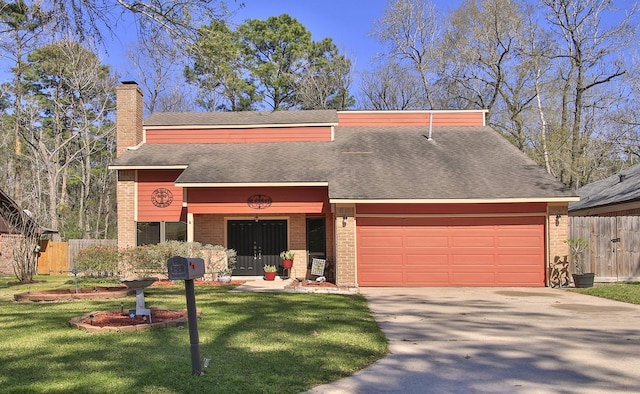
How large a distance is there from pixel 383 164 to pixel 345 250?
379 cm

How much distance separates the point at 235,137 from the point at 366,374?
15821 mm

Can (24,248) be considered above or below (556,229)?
below

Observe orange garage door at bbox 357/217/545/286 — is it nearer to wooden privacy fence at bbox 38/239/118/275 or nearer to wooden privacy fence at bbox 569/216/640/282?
wooden privacy fence at bbox 569/216/640/282

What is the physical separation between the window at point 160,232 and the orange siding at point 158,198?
0.24 metres

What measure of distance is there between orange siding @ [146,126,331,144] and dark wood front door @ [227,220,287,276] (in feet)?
10.8

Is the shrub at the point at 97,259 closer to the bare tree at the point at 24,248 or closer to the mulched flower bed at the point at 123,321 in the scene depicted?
the bare tree at the point at 24,248

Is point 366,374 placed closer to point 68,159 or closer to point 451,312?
point 451,312

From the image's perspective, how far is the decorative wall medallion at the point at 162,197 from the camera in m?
19.4

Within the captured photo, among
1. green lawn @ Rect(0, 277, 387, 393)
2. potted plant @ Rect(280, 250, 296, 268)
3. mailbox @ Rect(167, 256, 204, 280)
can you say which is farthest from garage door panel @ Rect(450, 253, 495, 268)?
mailbox @ Rect(167, 256, 204, 280)

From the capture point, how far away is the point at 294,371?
614 cm

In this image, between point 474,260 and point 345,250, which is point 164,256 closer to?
point 345,250

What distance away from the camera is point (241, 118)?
2202 centimetres

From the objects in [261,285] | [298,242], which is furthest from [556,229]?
[261,285]

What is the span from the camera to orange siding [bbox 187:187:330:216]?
59.3 feet
